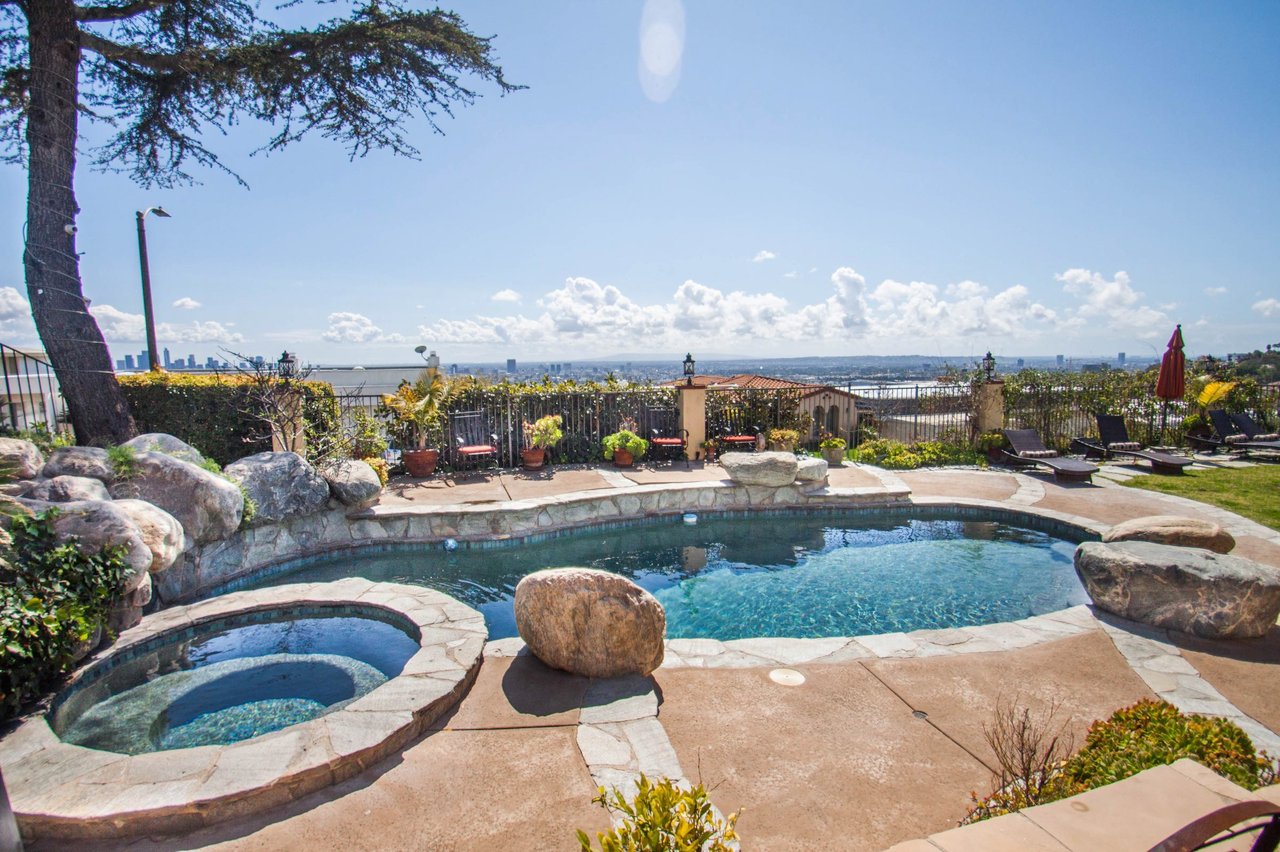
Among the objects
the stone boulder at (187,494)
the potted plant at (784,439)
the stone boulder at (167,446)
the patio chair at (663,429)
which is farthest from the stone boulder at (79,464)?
the potted plant at (784,439)

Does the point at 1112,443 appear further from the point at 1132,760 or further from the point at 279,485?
the point at 279,485

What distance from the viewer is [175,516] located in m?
6.30

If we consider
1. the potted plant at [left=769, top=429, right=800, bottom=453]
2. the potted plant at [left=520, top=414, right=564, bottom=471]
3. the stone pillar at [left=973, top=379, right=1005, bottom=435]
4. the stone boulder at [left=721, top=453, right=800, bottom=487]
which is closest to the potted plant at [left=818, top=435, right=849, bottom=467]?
the potted plant at [left=769, top=429, right=800, bottom=453]

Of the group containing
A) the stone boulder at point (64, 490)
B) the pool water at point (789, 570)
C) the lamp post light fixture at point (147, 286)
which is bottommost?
the pool water at point (789, 570)

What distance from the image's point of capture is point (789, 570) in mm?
7379

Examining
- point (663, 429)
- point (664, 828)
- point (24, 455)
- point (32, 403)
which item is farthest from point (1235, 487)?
point (32, 403)

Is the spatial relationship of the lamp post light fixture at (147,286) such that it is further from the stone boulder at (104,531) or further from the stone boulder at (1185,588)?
the stone boulder at (1185,588)

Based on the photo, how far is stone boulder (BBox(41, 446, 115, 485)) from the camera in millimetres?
6016

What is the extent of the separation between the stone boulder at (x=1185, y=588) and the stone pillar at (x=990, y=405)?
26.6ft

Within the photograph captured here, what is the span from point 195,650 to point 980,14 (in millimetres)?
12756

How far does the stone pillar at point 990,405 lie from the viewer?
42.2 feet

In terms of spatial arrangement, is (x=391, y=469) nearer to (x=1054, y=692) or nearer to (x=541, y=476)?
(x=541, y=476)

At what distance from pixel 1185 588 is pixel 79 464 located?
10.2 m

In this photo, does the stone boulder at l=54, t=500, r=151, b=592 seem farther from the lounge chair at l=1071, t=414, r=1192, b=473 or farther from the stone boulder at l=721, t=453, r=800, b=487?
the lounge chair at l=1071, t=414, r=1192, b=473
